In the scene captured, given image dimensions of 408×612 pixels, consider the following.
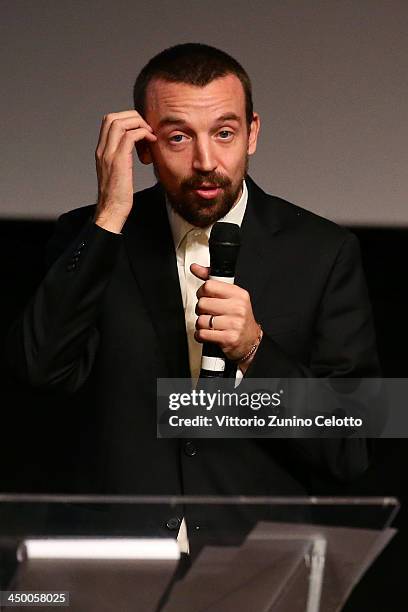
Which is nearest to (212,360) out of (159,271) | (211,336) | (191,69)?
(211,336)

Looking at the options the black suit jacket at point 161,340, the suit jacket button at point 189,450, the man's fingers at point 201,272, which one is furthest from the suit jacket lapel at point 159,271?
the man's fingers at point 201,272

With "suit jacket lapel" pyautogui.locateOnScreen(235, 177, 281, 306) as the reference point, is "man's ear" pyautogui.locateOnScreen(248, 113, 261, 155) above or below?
above

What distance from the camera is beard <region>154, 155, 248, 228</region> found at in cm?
203

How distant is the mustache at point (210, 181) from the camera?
203 centimetres

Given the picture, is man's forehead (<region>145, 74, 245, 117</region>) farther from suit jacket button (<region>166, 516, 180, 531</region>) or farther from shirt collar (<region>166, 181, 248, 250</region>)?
suit jacket button (<region>166, 516, 180, 531</region>)

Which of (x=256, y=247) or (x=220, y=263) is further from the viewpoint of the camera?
(x=256, y=247)

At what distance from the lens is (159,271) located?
6.87 feet

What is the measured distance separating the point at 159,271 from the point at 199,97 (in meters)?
0.32

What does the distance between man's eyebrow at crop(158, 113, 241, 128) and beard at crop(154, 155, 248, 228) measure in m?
0.08

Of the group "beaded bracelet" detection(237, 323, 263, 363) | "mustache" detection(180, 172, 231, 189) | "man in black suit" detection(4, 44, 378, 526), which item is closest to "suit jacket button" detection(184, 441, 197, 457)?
"man in black suit" detection(4, 44, 378, 526)

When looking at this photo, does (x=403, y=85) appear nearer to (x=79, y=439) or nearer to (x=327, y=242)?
(x=327, y=242)

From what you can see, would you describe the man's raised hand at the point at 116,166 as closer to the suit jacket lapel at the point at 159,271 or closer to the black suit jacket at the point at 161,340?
the black suit jacket at the point at 161,340

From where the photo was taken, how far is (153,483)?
6.70 feet

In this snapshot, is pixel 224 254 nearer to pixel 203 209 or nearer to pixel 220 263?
pixel 220 263
